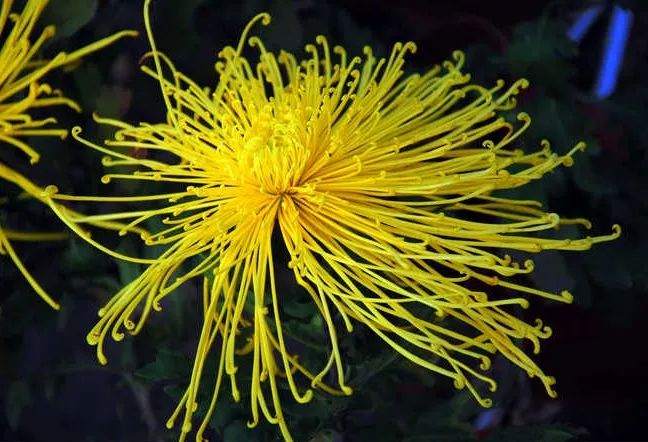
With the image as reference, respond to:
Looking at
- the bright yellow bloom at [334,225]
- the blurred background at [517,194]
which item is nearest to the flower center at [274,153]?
the bright yellow bloom at [334,225]

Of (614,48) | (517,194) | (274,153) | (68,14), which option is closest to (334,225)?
(274,153)

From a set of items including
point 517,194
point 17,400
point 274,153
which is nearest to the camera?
point 274,153

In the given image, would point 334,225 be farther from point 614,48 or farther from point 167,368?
point 614,48


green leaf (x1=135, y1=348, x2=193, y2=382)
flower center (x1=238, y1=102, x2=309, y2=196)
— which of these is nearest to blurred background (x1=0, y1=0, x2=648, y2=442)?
green leaf (x1=135, y1=348, x2=193, y2=382)

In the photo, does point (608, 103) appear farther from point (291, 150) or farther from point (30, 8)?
point (30, 8)

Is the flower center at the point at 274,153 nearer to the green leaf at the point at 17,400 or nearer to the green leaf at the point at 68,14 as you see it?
the green leaf at the point at 68,14

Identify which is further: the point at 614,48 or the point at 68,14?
the point at 614,48

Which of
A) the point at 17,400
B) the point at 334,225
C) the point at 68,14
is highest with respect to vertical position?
the point at 68,14

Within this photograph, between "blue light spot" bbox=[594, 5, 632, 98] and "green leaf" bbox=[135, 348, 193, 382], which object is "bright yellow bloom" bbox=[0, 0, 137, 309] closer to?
"green leaf" bbox=[135, 348, 193, 382]

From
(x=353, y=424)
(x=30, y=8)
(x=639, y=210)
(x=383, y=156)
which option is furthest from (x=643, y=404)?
(x=30, y=8)
